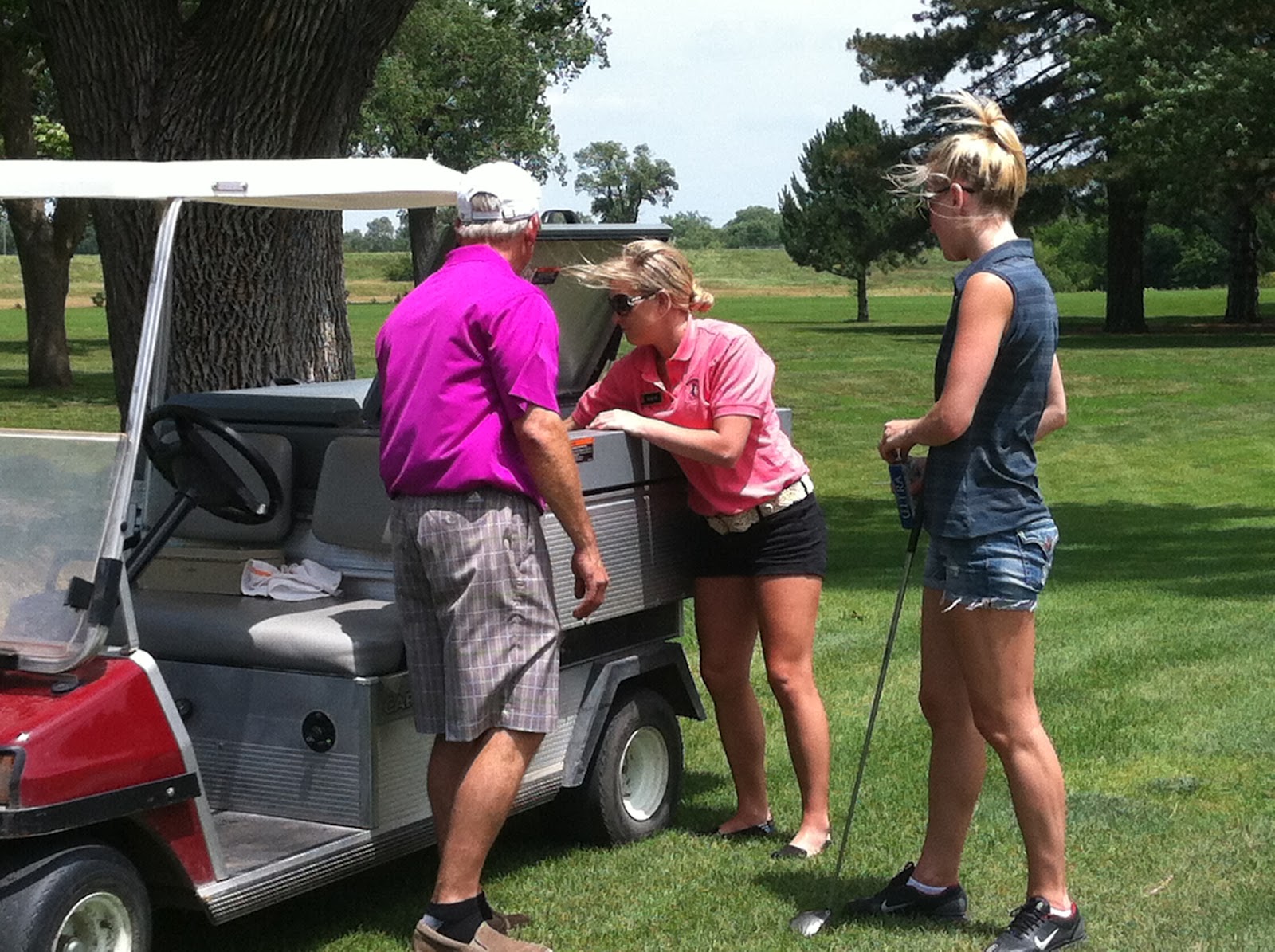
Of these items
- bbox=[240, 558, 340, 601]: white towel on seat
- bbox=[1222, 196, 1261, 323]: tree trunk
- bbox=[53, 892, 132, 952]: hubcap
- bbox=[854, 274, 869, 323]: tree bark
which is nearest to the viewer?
bbox=[53, 892, 132, 952]: hubcap

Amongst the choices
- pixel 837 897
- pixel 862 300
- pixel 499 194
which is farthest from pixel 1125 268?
pixel 499 194

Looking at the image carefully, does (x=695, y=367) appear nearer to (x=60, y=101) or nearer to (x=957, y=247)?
(x=957, y=247)

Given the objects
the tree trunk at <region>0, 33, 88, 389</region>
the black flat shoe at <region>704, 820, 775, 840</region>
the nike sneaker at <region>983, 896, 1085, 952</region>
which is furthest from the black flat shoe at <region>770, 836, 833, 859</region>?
the tree trunk at <region>0, 33, 88, 389</region>

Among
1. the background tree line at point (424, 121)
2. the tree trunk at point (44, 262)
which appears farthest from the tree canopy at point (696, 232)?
the tree trunk at point (44, 262)

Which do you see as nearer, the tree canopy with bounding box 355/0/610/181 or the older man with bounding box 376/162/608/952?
the older man with bounding box 376/162/608/952

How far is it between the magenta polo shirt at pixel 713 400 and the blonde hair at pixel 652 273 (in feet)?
0.33

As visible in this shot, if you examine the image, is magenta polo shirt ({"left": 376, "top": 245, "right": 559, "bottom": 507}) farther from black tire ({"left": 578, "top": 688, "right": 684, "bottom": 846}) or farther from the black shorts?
black tire ({"left": 578, "top": 688, "right": 684, "bottom": 846})

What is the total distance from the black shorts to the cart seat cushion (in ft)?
3.25

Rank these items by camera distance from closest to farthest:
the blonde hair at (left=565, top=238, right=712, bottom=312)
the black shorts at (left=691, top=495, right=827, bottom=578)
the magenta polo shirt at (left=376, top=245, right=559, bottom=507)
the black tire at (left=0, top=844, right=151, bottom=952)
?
the black tire at (left=0, top=844, right=151, bottom=952) < the magenta polo shirt at (left=376, top=245, right=559, bottom=507) < the blonde hair at (left=565, top=238, right=712, bottom=312) < the black shorts at (left=691, top=495, right=827, bottom=578)

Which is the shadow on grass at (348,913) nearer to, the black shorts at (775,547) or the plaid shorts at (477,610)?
the plaid shorts at (477,610)

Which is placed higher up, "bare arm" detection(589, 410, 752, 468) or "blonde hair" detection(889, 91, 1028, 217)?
"blonde hair" detection(889, 91, 1028, 217)

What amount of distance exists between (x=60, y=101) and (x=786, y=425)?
4.02 m

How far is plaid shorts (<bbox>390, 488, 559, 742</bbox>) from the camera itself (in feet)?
13.3

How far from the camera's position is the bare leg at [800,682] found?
5.08 m
